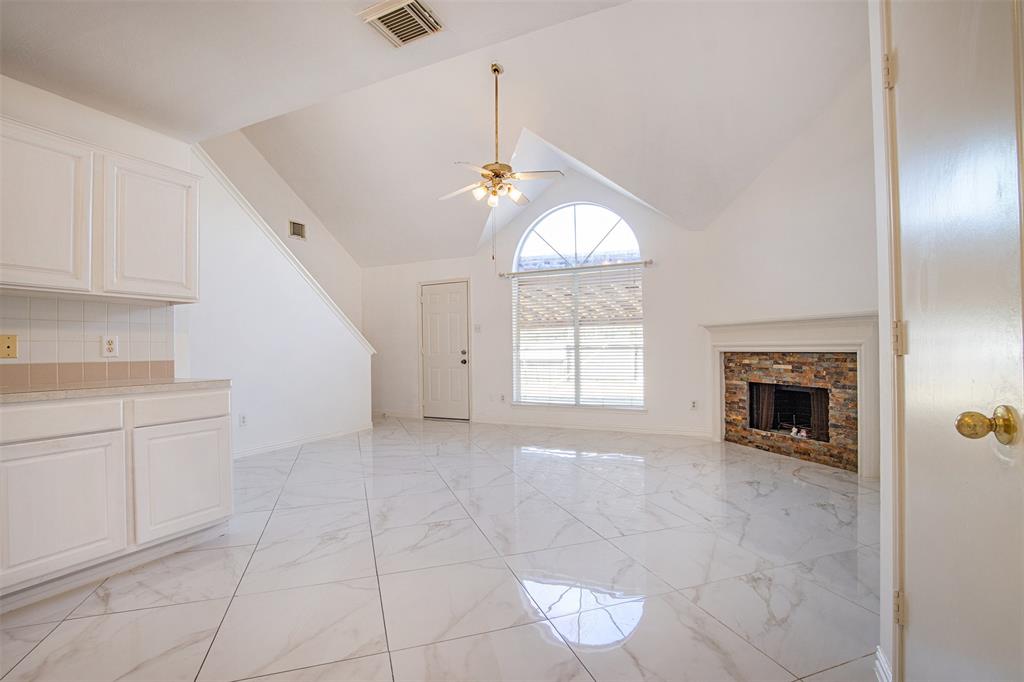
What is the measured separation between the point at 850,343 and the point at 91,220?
5234mm

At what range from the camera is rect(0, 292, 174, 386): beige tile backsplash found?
231 cm

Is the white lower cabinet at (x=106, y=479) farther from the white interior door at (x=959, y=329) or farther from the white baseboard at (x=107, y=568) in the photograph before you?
the white interior door at (x=959, y=329)

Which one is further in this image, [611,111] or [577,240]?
[577,240]

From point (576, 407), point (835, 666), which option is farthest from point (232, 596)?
point (576, 407)

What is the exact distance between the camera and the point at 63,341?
2455 mm

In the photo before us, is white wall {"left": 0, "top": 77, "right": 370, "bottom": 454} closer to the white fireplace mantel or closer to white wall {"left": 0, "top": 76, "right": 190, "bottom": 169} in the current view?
white wall {"left": 0, "top": 76, "right": 190, "bottom": 169}

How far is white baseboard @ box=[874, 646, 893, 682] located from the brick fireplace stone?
294 cm

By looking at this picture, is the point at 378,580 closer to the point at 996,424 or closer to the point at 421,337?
the point at 996,424

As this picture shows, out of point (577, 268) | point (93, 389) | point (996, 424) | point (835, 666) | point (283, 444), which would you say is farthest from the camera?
point (577, 268)

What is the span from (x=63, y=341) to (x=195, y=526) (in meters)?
1.21

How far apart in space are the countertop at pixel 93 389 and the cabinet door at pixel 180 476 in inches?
7.6

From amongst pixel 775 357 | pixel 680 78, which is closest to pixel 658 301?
pixel 775 357

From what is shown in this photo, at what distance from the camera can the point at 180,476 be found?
2.42m

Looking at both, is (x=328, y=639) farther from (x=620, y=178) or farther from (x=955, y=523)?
(x=620, y=178)
